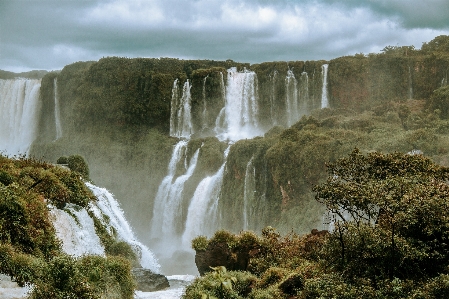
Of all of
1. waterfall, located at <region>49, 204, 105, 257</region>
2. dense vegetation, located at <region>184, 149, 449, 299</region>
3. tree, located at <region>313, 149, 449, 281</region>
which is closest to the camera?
dense vegetation, located at <region>184, 149, 449, 299</region>

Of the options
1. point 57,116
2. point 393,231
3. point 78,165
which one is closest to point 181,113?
point 57,116

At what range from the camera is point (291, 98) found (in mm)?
55406

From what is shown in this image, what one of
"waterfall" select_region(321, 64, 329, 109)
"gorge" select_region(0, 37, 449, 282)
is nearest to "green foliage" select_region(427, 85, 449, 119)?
"gorge" select_region(0, 37, 449, 282)

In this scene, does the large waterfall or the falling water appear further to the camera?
the falling water

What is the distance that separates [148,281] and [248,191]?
18.6 metres

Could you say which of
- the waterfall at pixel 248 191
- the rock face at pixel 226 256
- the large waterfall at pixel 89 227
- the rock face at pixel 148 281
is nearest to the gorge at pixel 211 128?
the waterfall at pixel 248 191

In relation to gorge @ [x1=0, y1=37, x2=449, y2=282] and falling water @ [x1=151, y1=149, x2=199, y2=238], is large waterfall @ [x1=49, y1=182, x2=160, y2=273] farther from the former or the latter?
falling water @ [x1=151, y1=149, x2=199, y2=238]

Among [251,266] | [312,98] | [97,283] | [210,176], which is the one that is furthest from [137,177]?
[97,283]

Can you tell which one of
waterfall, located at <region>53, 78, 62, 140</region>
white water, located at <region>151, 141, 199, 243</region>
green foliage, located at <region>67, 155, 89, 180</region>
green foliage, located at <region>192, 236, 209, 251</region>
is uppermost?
waterfall, located at <region>53, 78, 62, 140</region>

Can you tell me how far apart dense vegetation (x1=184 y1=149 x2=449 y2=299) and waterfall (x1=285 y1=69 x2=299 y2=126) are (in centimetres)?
3645

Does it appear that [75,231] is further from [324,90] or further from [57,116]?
[57,116]

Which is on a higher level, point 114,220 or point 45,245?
point 45,245

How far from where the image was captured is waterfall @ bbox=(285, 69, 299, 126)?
5475cm

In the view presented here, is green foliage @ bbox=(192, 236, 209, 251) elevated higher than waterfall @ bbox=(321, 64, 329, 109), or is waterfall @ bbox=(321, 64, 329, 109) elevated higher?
waterfall @ bbox=(321, 64, 329, 109)
